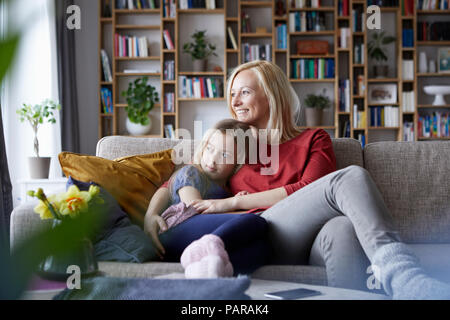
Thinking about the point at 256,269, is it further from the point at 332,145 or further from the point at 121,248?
the point at 332,145

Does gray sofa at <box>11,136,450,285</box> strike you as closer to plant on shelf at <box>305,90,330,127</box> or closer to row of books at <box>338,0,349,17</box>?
plant on shelf at <box>305,90,330,127</box>

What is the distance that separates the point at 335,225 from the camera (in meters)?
1.38

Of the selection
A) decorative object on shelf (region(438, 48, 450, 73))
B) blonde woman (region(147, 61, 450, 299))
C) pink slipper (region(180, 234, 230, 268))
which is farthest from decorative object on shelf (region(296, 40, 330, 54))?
pink slipper (region(180, 234, 230, 268))

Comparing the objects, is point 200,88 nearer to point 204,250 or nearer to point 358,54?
point 358,54

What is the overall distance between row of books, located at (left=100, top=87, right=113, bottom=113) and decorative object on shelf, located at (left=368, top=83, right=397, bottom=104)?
2.72m

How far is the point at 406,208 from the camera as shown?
6.26 feet

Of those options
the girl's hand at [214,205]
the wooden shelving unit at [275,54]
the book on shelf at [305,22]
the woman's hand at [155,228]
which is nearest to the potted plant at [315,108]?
the wooden shelving unit at [275,54]

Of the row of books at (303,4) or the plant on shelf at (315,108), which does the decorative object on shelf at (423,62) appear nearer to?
the plant on shelf at (315,108)

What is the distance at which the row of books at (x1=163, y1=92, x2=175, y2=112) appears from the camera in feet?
16.5

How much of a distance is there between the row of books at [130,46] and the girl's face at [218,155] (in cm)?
344

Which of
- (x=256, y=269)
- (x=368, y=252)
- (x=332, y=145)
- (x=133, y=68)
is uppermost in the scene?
(x=133, y=68)
